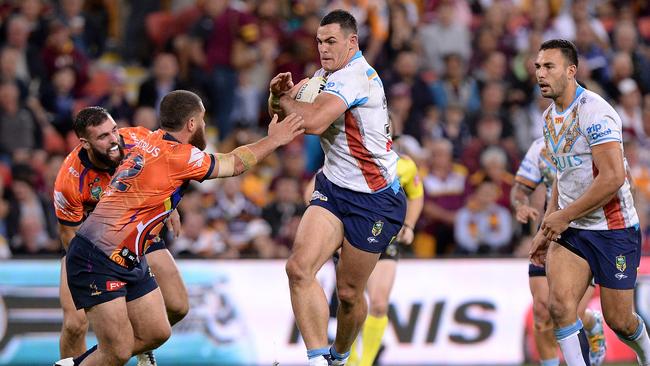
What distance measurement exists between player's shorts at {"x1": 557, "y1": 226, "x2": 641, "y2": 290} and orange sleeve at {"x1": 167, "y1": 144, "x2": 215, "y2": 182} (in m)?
2.91

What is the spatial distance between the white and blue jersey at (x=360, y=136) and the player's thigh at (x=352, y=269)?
499 millimetres

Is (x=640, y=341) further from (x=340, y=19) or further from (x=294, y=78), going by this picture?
(x=294, y=78)

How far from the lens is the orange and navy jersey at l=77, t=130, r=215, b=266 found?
8.84 m

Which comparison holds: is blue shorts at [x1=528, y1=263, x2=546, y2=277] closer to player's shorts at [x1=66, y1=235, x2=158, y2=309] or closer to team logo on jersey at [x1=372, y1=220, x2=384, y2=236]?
team logo on jersey at [x1=372, y1=220, x2=384, y2=236]

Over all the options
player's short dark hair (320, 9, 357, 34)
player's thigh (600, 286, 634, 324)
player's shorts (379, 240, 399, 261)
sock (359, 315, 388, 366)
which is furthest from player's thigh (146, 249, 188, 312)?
player's thigh (600, 286, 634, 324)

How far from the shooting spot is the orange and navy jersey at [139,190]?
29.0 ft

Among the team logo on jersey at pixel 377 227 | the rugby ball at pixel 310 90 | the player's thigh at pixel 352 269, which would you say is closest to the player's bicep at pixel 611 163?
the team logo on jersey at pixel 377 227

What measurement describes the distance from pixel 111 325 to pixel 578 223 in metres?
3.74

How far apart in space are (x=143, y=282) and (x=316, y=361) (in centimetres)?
152

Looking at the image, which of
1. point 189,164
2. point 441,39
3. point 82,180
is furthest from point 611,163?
point 441,39

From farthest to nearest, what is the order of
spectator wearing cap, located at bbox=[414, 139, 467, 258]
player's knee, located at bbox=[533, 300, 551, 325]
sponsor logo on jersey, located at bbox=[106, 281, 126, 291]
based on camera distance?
spectator wearing cap, located at bbox=[414, 139, 467, 258] < player's knee, located at bbox=[533, 300, 551, 325] < sponsor logo on jersey, located at bbox=[106, 281, 126, 291]

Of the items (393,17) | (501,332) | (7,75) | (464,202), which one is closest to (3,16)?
(7,75)

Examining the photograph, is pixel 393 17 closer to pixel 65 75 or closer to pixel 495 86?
pixel 495 86

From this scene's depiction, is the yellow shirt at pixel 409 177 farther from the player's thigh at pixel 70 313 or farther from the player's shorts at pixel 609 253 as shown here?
the player's thigh at pixel 70 313
